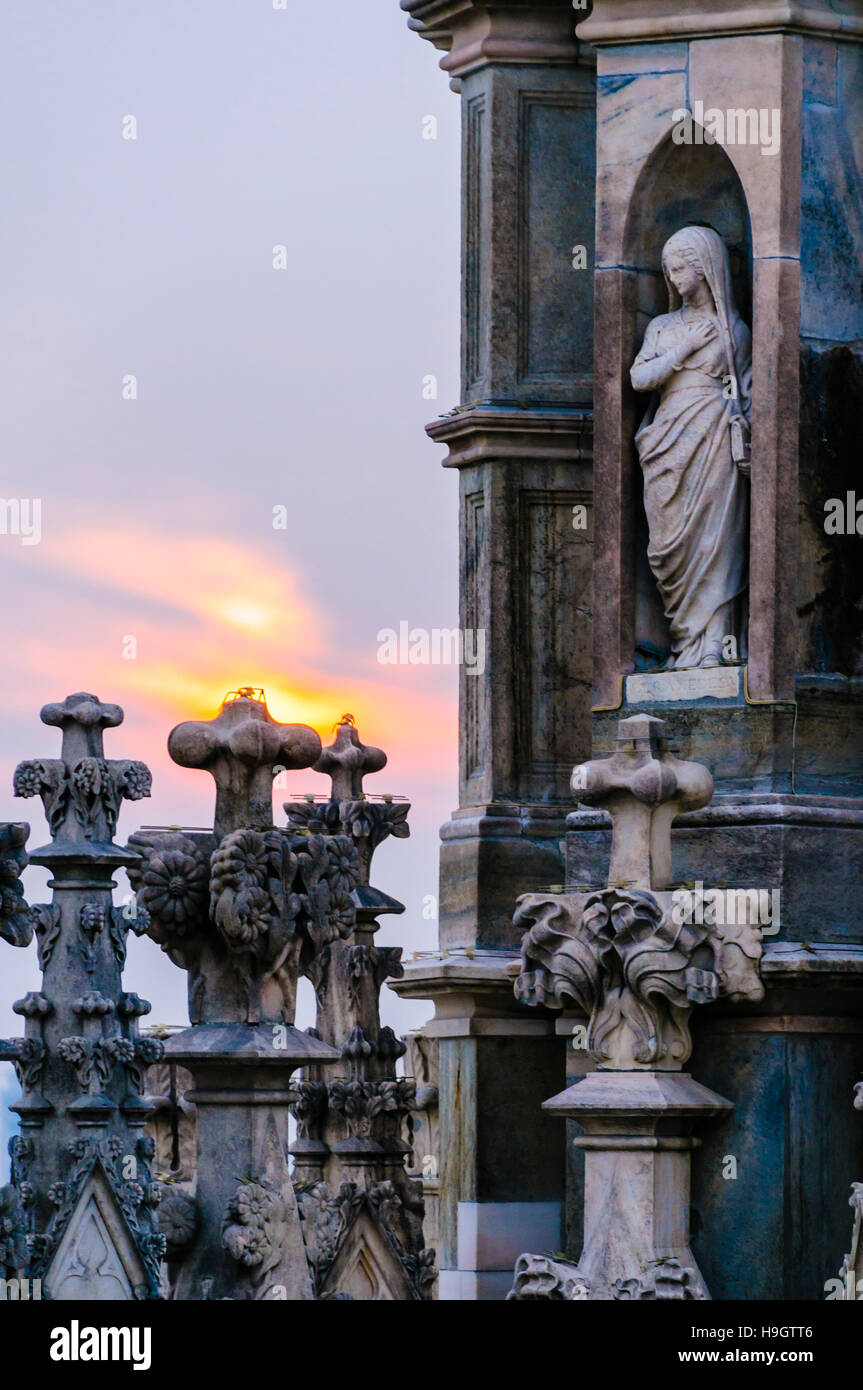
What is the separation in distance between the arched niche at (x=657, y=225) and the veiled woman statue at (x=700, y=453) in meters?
→ 0.20

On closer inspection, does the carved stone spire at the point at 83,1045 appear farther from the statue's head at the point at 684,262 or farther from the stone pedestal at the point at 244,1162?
the statue's head at the point at 684,262

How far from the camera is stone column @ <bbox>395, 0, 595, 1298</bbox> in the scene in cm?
2822

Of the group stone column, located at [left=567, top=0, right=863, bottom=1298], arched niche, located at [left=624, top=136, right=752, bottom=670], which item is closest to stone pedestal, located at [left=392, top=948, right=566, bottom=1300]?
stone column, located at [left=567, top=0, right=863, bottom=1298]

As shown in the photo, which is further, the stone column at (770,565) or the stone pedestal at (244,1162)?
the stone column at (770,565)

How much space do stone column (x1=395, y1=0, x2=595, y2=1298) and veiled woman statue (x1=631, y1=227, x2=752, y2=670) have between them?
177 cm

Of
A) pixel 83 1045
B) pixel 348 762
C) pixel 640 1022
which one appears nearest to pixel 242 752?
pixel 83 1045

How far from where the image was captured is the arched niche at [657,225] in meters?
26.7

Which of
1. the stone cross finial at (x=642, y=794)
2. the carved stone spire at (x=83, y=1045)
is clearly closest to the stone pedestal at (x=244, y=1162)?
the carved stone spire at (x=83, y=1045)

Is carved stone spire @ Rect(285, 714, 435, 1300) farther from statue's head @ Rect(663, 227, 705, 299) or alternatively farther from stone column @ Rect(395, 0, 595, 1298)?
statue's head @ Rect(663, 227, 705, 299)

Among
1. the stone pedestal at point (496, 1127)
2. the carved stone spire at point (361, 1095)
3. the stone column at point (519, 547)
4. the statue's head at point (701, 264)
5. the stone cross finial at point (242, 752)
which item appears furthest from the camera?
the carved stone spire at point (361, 1095)

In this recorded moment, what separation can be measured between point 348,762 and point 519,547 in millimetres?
2440

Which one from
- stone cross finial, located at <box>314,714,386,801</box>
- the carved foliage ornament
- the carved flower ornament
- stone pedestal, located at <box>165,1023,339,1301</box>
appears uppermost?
stone cross finial, located at <box>314,714,386,801</box>

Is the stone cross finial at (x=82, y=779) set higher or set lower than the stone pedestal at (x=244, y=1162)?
higher
